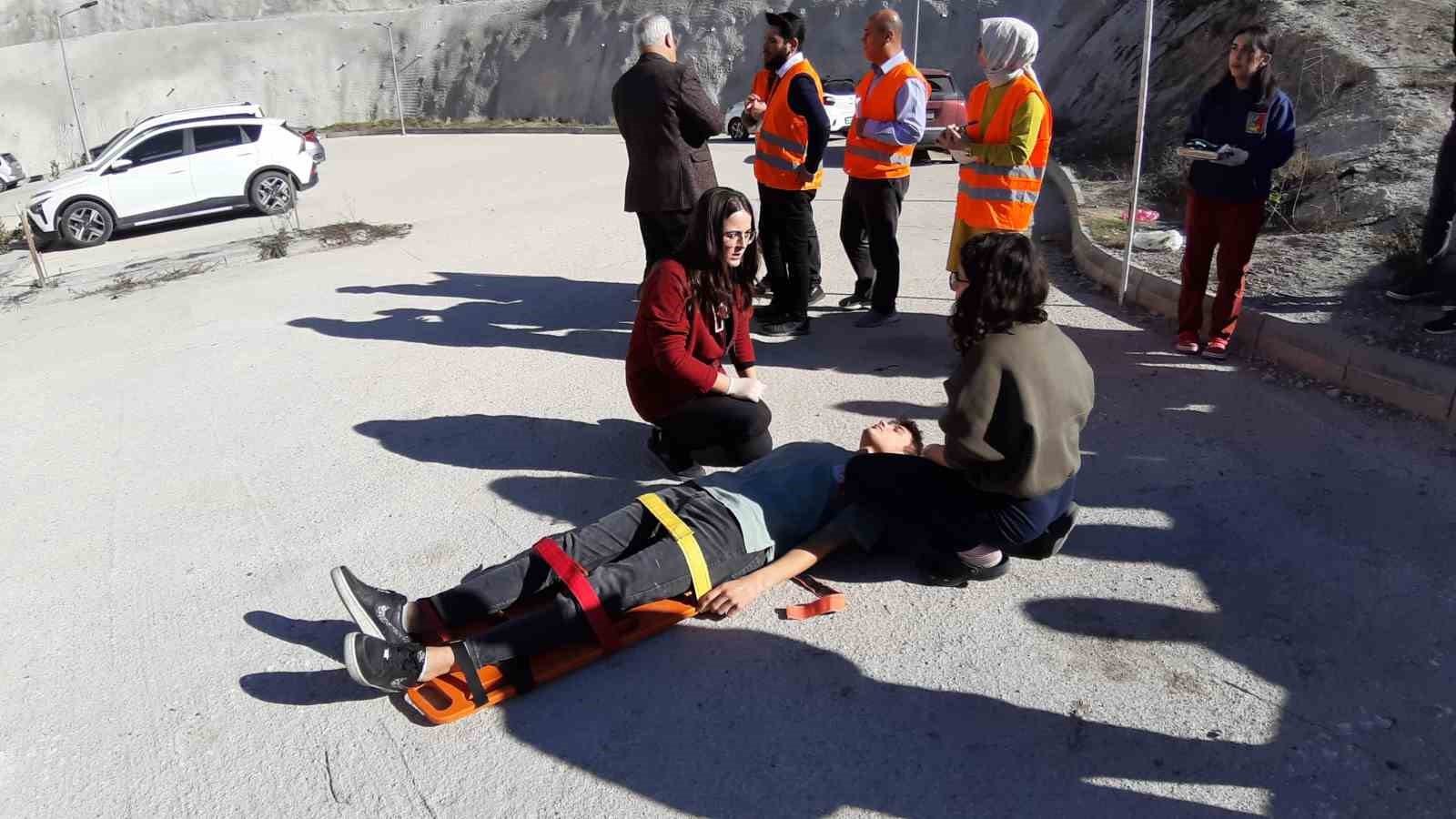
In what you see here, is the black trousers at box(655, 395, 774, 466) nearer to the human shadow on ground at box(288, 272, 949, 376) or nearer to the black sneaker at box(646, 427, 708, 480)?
the black sneaker at box(646, 427, 708, 480)

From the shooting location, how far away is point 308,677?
→ 10.9 feet

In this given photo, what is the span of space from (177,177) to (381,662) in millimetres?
13241

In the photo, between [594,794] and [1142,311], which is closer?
[594,794]

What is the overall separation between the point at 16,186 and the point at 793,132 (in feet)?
80.1

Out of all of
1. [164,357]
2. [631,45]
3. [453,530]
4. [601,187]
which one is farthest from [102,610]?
[631,45]

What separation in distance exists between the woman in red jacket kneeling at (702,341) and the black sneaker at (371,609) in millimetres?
1602

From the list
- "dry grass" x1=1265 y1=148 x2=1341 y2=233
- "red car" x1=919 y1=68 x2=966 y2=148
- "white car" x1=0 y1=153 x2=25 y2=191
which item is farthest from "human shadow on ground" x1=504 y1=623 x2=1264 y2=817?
"white car" x1=0 y1=153 x2=25 y2=191

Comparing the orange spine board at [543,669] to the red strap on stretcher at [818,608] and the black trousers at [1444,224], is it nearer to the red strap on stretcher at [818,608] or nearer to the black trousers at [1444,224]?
the red strap on stretcher at [818,608]

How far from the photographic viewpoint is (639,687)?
3.21 meters

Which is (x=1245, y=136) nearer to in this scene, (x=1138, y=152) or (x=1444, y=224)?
(x=1138, y=152)

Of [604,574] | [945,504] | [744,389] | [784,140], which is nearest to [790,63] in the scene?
[784,140]

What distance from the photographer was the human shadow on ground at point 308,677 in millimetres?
3229

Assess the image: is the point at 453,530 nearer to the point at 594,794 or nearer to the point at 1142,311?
the point at 594,794

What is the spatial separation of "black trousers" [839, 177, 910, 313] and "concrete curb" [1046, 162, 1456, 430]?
167 cm
